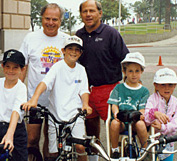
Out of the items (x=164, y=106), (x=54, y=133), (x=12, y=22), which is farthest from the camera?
(x=12, y=22)

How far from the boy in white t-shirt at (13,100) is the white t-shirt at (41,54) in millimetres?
645

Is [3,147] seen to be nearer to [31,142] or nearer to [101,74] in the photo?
[31,142]

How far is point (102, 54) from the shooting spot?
14.6ft

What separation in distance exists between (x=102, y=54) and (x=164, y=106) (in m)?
1.17

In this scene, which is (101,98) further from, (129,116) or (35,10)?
(35,10)

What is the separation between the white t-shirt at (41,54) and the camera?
4246mm

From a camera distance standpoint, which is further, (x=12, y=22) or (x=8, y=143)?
(x=12, y=22)

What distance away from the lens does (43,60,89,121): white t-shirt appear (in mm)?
3775

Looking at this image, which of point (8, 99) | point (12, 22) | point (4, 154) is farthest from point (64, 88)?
point (12, 22)

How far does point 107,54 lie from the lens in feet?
14.7

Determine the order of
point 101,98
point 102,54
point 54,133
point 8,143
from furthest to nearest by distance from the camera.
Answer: point 101,98, point 102,54, point 54,133, point 8,143

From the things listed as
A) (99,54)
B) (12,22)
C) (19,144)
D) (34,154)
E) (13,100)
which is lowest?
(34,154)

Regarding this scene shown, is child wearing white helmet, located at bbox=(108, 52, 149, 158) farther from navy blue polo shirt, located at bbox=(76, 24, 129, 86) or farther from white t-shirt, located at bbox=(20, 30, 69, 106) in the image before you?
white t-shirt, located at bbox=(20, 30, 69, 106)

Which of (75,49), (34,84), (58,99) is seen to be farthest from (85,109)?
(34,84)
